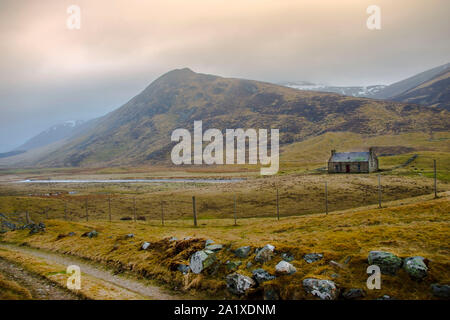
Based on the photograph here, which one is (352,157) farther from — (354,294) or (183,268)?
(354,294)

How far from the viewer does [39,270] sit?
18.3 metres

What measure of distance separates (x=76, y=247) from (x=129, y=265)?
341 inches

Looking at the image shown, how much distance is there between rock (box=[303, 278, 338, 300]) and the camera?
38.8 feet

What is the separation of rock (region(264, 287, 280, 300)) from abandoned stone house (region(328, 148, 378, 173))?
8290 cm

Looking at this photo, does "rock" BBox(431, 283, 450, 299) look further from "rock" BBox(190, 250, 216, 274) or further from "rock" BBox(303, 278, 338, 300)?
"rock" BBox(190, 250, 216, 274)

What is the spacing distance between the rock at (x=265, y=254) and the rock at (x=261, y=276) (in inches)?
49.1

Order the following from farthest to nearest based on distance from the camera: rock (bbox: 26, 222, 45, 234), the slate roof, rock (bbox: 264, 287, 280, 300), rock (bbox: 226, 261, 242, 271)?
the slate roof < rock (bbox: 26, 222, 45, 234) < rock (bbox: 226, 261, 242, 271) < rock (bbox: 264, 287, 280, 300)

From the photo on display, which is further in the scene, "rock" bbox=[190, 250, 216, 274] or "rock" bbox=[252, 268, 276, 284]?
"rock" bbox=[190, 250, 216, 274]

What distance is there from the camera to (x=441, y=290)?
433 inches

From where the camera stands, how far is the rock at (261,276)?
13.9 metres

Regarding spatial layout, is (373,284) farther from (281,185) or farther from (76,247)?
(281,185)

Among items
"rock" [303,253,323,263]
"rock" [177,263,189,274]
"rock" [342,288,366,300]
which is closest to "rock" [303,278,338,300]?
"rock" [342,288,366,300]

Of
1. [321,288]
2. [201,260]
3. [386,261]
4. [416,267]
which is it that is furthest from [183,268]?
[416,267]
